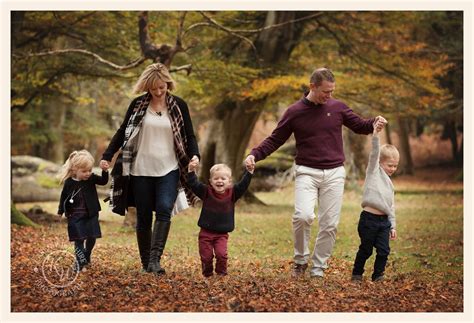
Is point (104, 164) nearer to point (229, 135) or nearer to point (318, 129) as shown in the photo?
point (318, 129)

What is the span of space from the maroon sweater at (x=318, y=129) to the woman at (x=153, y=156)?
777 millimetres

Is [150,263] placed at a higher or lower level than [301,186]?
lower

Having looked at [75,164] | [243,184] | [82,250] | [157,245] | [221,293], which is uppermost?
[75,164]

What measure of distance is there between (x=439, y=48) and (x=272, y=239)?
38.9 feet

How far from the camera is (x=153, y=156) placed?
662cm

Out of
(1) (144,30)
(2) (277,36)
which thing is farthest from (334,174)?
(2) (277,36)

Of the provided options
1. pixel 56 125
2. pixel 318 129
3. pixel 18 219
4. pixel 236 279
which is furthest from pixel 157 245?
pixel 56 125

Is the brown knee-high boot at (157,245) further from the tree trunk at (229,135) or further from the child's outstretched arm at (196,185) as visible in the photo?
the tree trunk at (229,135)

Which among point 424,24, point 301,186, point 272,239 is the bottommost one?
point 272,239

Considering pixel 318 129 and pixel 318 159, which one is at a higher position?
pixel 318 129

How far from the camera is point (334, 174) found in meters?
6.71

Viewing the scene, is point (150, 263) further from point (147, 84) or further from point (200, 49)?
point (200, 49)

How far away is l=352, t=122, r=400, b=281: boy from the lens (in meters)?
6.70

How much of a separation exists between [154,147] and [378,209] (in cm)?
226
